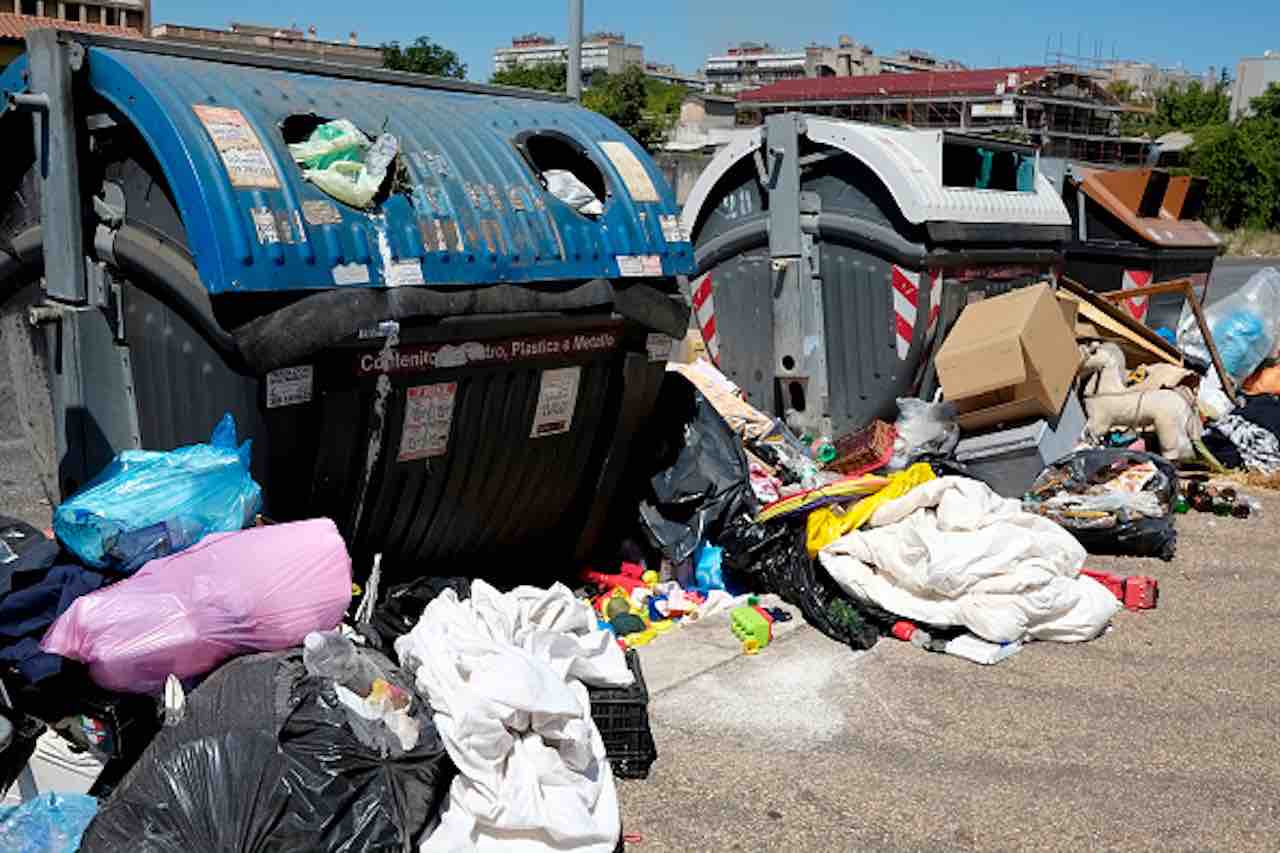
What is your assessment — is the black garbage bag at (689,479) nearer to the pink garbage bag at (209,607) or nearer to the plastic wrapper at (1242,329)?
the pink garbage bag at (209,607)

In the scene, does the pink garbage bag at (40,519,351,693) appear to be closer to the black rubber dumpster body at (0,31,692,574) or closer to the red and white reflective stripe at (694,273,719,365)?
the black rubber dumpster body at (0,31,692,574)

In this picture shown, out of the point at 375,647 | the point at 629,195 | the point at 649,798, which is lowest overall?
the point at 649,798

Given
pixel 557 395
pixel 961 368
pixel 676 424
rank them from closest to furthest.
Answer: pixel 557 395 → pixel 676 424 → pixel 961 368

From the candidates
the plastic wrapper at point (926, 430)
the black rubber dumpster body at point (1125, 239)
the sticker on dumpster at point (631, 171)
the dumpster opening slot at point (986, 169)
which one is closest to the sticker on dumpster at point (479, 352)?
the sticker on dumpster at point (631, 171)

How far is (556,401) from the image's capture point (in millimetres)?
4328

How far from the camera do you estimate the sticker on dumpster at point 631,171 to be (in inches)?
180

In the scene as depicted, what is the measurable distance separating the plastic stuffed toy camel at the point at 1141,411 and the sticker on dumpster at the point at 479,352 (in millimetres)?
3766

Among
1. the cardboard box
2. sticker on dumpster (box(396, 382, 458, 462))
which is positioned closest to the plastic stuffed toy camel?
the cardboard box

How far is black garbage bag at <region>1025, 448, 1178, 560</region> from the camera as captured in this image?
5703mm

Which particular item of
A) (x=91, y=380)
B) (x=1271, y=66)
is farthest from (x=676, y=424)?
(x=1271, y=66)

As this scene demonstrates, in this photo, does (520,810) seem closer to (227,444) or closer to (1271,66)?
(227,444)

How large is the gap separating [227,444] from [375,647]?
693 millimetres

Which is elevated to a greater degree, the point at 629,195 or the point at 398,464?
the point at 629,195

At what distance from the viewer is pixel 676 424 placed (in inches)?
202
